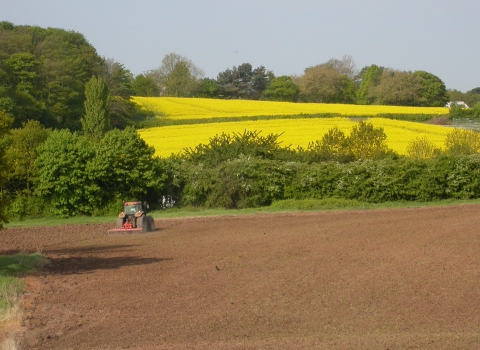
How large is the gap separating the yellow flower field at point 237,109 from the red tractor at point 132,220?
3657cm

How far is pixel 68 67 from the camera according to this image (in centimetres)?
6712

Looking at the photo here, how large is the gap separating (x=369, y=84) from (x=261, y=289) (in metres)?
93.8

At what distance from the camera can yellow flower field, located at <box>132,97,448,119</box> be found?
6388 cm

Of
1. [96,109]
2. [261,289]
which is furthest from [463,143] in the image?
[261,289]

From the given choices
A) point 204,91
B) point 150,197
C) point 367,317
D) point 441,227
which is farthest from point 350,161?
point 204,91

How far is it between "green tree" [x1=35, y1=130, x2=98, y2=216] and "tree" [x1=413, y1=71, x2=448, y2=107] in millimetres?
62330

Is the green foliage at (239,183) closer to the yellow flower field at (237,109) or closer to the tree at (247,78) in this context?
the yellow flower field at (237,109)

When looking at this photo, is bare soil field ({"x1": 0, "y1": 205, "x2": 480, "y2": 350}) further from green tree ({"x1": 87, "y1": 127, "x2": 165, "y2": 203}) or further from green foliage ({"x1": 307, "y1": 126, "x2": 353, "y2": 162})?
green foliage ({"x1": 307, "y1": 126, "x2": 353, "y2": 162})

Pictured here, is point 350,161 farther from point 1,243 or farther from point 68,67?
point 68,67

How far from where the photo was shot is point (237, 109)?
68562 millimetres

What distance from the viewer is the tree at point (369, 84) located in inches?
3669

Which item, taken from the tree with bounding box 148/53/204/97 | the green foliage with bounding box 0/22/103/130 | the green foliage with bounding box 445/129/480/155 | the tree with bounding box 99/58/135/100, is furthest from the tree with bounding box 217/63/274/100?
the green foliage with bounding box 445/129/480/155

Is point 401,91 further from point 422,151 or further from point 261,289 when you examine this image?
point 261,289

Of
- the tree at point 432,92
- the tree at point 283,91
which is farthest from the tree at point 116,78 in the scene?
the tree at point 432,92
